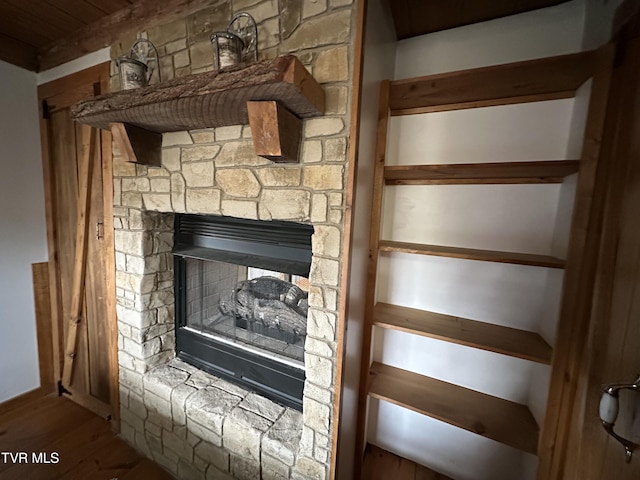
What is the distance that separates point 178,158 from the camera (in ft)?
4.16

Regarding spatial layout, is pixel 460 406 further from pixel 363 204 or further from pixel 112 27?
pixel 112 27

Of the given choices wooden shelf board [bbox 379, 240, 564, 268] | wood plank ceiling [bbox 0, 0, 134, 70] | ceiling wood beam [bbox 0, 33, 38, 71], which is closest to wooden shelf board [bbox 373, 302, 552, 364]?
wooden shelf board [bbox 379, 240, 564, 268]

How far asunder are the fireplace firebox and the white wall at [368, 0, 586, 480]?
518 millimetres

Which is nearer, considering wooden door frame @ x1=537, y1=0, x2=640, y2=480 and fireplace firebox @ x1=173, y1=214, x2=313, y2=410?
wooden door frame @ x1=537, y1=0, x2=640, y2=480

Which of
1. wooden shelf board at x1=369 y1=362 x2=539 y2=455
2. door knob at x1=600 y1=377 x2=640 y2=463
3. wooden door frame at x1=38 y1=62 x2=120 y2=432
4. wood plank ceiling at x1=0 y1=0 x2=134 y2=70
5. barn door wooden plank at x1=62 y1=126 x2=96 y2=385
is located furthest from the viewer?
barn door wooden plank at x1=62 y1=126 x2=96 y2=385

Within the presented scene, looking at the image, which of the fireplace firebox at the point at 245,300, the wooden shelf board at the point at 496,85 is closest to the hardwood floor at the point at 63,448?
the fireplace firebox at the point at 245,300

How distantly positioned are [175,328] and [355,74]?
1.74 m

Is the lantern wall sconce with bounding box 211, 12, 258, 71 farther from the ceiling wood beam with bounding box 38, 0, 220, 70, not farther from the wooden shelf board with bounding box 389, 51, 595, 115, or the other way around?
the wooden shelf board with bounding box 389, 51, 595, 115

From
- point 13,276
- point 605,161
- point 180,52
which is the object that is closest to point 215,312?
point 180,52

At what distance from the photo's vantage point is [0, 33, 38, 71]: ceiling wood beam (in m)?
1.63

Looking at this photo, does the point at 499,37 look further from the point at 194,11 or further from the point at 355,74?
the point at 194,11

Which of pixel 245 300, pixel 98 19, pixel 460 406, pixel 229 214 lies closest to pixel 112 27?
pixel 98 19

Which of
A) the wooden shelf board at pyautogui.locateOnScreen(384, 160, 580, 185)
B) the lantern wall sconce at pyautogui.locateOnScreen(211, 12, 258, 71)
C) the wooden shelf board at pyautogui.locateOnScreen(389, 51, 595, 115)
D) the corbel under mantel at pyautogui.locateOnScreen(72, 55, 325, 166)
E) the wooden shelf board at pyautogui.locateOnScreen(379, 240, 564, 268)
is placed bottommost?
the wooden shelf board at pyautogui.locateOnScreen(379, 240, 564, 268)

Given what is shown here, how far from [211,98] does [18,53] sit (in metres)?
1.97
